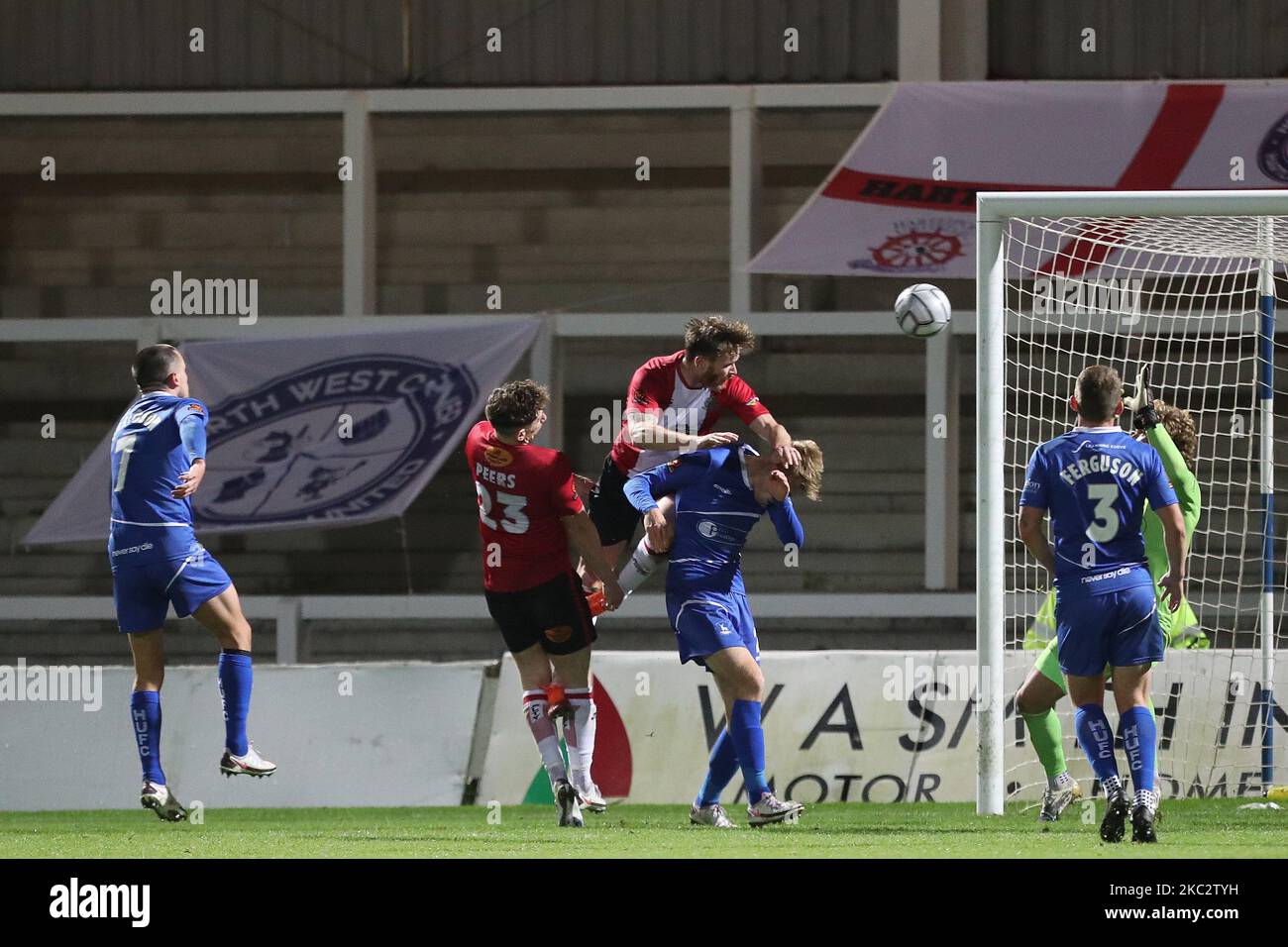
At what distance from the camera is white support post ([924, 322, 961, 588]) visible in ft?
46.1

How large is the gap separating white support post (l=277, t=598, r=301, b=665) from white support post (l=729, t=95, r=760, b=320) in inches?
160

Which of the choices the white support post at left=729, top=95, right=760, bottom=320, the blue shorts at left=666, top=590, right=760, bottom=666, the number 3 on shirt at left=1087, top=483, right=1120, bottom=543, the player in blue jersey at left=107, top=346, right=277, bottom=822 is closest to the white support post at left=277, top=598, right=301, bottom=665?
the white support post at left=729, top=95, right=760, bottom=320

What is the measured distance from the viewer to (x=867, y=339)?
15.0 meters

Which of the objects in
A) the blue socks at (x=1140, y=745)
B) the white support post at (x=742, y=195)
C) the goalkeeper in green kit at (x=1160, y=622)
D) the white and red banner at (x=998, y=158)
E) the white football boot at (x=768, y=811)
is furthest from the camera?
the white support post at (x=742, y=195)

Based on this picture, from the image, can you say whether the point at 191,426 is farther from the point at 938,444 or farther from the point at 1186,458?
the point at 938,444

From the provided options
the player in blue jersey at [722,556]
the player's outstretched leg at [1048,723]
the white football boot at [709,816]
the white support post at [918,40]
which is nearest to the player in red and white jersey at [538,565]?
the player in blue jersey at [722,556]

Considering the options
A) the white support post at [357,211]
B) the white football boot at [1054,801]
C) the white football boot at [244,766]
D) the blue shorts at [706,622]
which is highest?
the white support post at [357,211]

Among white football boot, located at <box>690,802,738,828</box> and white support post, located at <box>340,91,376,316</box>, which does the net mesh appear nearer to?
white football boot, located at <box>690,802,738,828</box>

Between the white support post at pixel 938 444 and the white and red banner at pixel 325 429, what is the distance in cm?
314

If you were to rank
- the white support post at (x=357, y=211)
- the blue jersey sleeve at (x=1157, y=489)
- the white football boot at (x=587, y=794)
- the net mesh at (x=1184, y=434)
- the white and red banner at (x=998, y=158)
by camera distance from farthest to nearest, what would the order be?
the white support post at (x=357, y=211) → the white and red banner at (x=998, y=158) → the net mesh at (x=1184, y=434) → the white football boot at (x=587, y=794) → the blue jersey sleeve at (x=1157, y=489)

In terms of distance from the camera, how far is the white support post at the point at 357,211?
47.7ft

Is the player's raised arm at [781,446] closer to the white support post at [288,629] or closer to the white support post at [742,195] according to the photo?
the white support post at [742,195]

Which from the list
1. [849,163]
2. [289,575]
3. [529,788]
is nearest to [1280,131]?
[849,163]

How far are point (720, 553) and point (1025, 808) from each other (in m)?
2.00
